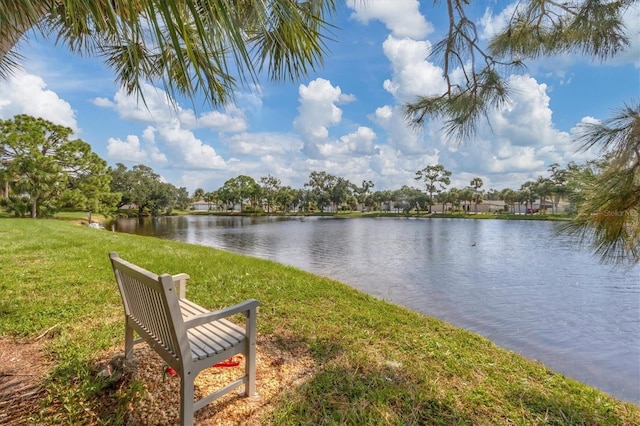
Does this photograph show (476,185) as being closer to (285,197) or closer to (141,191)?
(285,197)

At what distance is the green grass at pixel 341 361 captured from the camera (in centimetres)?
200

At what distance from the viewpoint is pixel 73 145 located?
21328 millimetres

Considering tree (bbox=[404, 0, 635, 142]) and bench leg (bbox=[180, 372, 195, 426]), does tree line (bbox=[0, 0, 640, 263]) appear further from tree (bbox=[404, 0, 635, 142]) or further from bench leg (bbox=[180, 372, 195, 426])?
bench leg (bbox=[180, 372, 195, 426])

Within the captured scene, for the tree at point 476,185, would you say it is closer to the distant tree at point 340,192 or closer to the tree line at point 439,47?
the distant tree at point 340,192

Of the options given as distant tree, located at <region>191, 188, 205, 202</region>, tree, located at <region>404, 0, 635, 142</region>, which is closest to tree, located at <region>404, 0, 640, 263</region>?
tree, located at <region>404, 0, 635, 142</region>

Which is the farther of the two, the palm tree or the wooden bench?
the wooden bench

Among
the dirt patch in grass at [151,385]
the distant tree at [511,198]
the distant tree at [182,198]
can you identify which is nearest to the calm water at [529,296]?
the dirt patch in grass at [151,385]

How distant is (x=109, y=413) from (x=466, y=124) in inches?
127

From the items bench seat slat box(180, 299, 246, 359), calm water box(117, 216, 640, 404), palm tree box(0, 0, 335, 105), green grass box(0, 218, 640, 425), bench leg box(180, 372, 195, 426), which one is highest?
palm tree box(0, 0, 335, 105)

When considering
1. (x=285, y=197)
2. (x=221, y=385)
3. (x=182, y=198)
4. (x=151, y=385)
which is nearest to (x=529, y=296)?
(x=221, y=385)

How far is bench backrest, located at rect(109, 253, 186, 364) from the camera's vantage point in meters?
1.57

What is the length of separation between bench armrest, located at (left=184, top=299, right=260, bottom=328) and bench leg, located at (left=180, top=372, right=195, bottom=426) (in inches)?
10.0

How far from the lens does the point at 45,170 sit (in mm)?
19812

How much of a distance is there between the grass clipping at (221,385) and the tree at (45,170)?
76.9 ft
